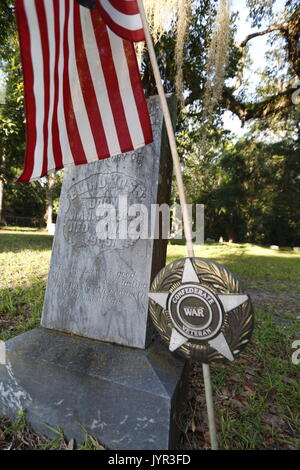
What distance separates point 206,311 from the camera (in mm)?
1067

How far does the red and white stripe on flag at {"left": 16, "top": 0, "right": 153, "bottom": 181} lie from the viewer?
1.40 meters

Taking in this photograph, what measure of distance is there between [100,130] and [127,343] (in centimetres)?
130

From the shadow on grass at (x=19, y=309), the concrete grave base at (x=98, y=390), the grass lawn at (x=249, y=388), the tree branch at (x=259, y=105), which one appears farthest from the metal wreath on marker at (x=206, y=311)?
the tree branch at (x=259, y=105)

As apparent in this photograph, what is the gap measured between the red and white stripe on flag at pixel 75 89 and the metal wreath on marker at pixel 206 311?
76 cm

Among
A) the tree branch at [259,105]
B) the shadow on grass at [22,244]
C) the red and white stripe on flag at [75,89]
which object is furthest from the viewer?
the shadow on grass at [22,244]

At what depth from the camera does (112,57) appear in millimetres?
1415

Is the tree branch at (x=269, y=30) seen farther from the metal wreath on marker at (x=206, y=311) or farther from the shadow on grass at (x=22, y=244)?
the shadow on grass at (x=22, y=244)

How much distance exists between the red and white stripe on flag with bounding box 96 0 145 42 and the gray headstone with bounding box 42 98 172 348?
1.62 feet

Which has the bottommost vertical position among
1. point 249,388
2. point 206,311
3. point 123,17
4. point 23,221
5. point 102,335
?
point 249,388

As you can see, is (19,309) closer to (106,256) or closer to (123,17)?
(106,256)

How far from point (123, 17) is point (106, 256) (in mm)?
1325

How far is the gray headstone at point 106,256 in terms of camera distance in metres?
1.64

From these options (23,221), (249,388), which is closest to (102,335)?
(249,388)

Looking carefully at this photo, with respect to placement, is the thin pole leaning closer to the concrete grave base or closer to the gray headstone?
the concrete grave base
